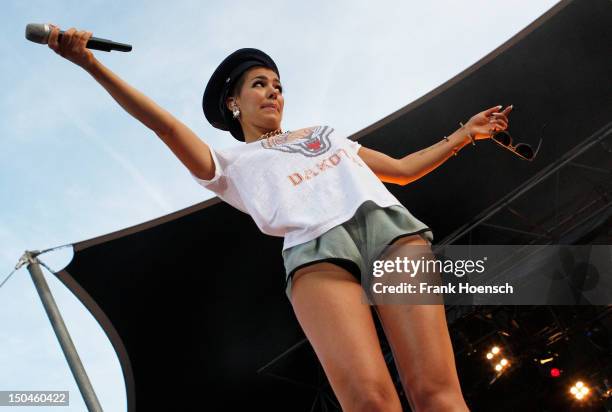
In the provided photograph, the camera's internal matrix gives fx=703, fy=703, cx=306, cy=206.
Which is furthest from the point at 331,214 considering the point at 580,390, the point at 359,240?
the point at 580,390

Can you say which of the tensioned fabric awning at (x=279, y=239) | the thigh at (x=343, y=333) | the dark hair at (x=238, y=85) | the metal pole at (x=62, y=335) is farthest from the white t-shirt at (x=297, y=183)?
the tensioned fabric awning at (x=279, y=239)

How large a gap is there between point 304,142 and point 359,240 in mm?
350

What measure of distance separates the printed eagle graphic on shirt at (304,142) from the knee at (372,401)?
642 millimetres

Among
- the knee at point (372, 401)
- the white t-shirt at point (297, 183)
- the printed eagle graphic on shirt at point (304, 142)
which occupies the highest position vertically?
the printed eagle graphic on shirt at point (304, 142)

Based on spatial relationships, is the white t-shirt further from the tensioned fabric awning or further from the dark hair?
the tensioned fabric awning

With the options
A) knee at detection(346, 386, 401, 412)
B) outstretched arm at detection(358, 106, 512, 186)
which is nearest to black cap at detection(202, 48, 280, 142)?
outstretched arm at detection(358, 106, 512, 186)

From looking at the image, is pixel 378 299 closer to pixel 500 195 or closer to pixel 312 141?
pixel 312 141

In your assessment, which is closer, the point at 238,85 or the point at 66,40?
the point at 66,40

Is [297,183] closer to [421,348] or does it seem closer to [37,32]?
[421,348]

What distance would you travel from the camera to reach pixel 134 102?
5.12 feet

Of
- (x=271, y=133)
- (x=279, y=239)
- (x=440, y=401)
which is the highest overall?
(x=279, y=239)

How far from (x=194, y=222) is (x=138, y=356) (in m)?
1.11

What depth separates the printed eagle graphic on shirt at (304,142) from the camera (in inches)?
69.7

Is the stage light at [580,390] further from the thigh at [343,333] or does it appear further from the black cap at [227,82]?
the thigh at [343,333]
